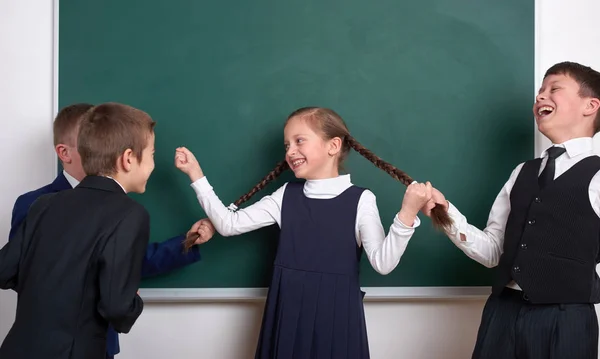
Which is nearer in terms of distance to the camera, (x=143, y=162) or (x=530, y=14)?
(x=143, y=162)

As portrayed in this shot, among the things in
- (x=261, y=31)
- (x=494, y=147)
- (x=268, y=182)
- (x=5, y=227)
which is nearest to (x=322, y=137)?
(x=268, y=182)

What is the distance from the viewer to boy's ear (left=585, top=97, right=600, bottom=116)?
1850mm

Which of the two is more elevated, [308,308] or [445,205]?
[445,205]

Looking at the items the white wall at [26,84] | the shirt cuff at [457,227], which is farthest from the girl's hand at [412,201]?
the white wall at [26,84]

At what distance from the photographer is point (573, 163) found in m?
A: 1.79

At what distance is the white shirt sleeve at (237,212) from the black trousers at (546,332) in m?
0.82

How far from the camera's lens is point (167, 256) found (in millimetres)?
1967

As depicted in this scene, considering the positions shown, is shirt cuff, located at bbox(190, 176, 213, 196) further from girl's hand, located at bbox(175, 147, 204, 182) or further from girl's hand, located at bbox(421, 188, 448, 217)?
girl's hand, located at bbox(421, 188, 448, 217)

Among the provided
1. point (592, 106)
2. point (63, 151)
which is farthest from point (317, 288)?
point (592, 106)

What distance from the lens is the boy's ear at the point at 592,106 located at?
1.85 m

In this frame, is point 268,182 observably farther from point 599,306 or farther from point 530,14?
point 599,306

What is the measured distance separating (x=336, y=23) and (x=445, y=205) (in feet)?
2.80

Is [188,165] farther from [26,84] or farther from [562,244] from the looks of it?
[562,244]

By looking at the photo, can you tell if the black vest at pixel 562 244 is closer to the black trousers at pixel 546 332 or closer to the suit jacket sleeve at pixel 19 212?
the black trousers at pixel 546 332
